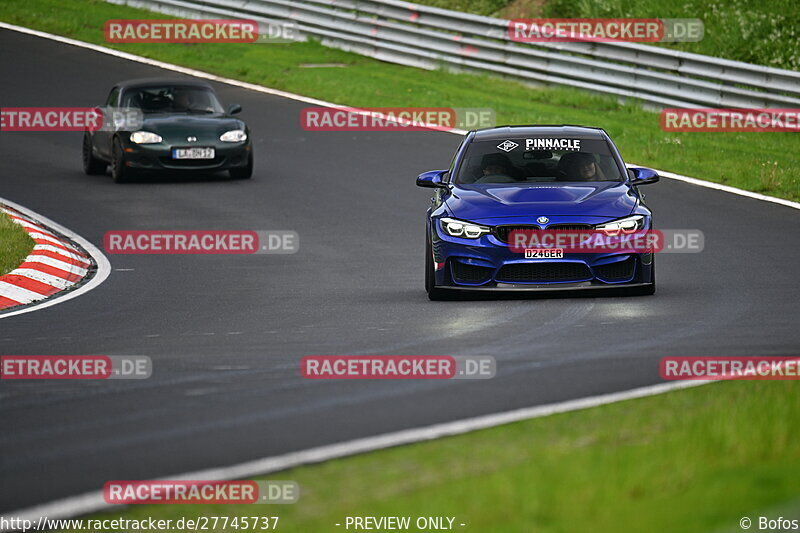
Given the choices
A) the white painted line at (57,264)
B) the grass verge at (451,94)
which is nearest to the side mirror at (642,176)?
the white painted line at (57,264)

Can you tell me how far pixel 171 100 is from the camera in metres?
22.6

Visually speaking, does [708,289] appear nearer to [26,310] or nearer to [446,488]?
[26,310]

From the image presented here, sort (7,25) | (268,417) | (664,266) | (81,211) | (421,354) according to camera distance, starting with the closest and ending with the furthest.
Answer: (268,417) → (421,354) → (664,266) → (81,211) → (7,25)

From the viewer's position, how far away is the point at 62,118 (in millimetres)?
27562

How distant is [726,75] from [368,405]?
744 inches

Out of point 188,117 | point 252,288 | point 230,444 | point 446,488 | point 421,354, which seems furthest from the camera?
point 188,117

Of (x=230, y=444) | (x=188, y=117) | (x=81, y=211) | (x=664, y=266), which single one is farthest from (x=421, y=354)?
(x=188, y=117)

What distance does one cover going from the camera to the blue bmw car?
1253 centimetres

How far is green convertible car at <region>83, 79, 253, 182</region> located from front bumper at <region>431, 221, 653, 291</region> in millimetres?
9616

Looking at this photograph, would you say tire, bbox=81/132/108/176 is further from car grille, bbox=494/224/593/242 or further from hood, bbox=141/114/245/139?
car grille, bbox=494/224/593/242

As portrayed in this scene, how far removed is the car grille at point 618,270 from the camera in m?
12.6

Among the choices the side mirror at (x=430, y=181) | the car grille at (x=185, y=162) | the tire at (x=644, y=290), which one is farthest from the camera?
the car grille at (x=185, y=162)
